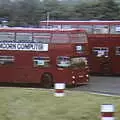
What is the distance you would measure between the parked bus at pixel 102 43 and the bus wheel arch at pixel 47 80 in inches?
310

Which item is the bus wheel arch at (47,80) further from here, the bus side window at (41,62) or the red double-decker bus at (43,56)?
the bus side window at (41,62)

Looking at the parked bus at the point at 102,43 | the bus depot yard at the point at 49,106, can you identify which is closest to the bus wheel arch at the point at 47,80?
the parked bus at the point at 102,43

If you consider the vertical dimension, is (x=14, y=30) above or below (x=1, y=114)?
above

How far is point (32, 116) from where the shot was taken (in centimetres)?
1257

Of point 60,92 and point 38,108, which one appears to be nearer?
point 38,108

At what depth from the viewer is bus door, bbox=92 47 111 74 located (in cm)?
3566

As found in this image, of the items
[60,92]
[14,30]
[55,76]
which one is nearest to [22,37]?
[14,30]

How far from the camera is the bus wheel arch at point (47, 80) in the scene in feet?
90.6

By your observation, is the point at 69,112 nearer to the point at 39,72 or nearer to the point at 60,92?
the point at 60,92

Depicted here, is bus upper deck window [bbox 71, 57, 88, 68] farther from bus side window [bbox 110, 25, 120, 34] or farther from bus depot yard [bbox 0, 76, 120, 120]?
bus depot yard [bbox 0, 76, 120, 120]

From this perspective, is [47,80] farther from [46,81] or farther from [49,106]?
[49,106]

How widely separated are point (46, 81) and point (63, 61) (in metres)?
1.44

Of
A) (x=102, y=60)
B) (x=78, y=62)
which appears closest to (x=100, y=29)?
(x=102, y=60)

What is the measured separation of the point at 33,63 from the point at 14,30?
2.01m
